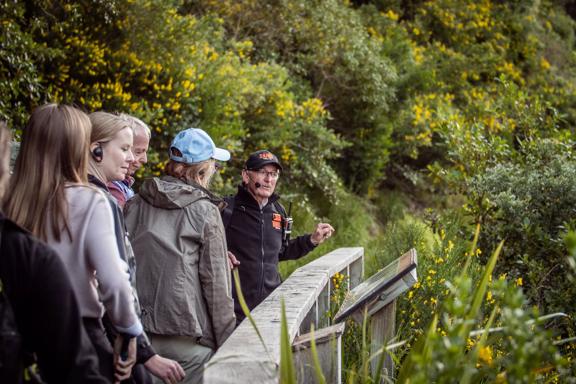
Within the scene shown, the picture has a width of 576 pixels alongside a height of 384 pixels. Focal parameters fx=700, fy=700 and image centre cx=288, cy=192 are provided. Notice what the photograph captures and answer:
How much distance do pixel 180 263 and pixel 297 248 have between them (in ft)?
5.59

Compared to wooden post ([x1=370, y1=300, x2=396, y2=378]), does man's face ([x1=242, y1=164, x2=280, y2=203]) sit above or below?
above

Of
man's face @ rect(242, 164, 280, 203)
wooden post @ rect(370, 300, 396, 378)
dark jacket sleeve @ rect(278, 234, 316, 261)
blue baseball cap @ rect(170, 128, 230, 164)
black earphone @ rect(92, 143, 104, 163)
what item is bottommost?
dark jacket sleeve @ rect(278, 234, 316, 261)

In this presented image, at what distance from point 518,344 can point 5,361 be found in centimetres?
153

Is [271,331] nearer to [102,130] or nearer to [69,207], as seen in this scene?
[69,207]

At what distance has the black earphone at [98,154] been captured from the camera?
3150mm

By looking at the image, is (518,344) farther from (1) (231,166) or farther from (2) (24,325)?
(1) (231,166)

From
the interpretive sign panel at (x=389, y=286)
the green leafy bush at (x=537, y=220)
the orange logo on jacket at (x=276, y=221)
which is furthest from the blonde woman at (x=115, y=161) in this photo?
the green leafy bush at (x=537, y=220)

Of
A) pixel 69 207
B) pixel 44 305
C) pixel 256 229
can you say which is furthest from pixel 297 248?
pixel 44 305

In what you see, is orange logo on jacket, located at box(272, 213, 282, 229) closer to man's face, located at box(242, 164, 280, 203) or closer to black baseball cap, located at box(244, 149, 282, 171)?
man's face, located at box(242, 164, 280, 203)

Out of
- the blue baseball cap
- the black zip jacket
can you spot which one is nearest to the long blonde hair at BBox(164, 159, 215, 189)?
the blue baseball cap

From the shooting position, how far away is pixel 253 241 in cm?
461

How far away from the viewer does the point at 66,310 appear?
2141 millimetres

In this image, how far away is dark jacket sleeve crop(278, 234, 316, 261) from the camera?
4.98 meters

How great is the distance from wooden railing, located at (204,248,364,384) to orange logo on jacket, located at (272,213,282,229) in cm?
35
